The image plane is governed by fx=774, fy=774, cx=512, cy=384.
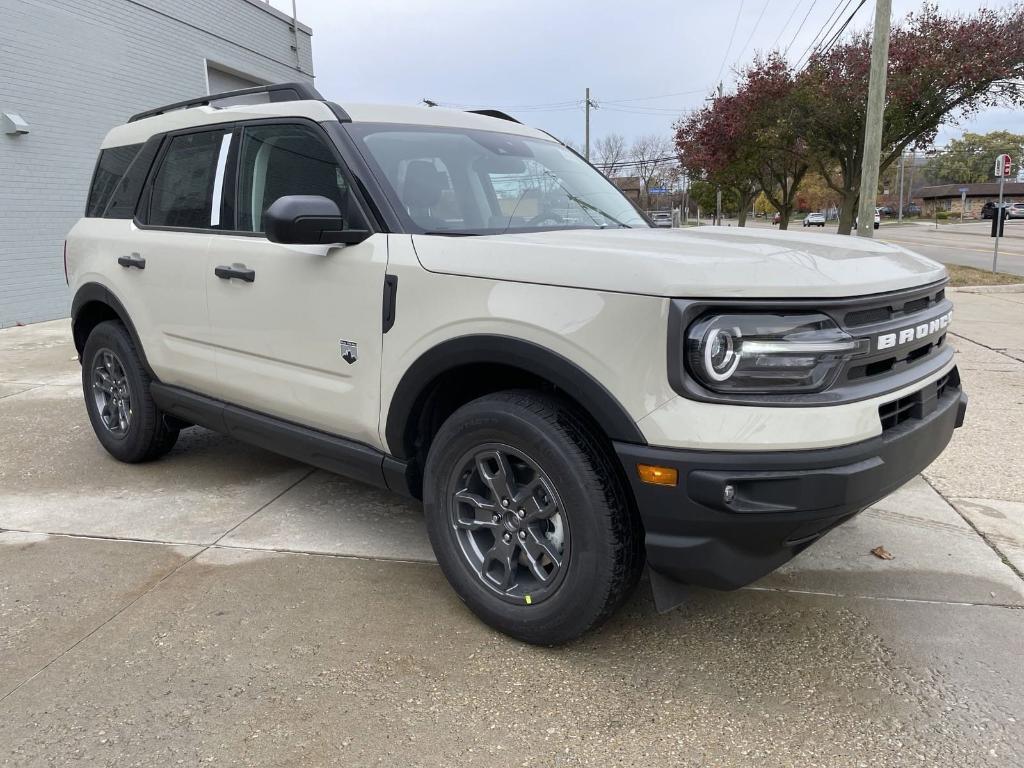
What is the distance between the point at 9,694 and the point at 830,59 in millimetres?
18216

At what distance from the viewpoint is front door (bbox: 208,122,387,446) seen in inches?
116

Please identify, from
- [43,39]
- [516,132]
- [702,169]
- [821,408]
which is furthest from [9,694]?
[702,169]

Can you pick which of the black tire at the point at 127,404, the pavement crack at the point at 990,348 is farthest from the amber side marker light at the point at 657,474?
the pavement crack at the point at 990,348

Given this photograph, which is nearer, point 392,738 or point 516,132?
point 392,738

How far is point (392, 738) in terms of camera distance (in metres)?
2.24

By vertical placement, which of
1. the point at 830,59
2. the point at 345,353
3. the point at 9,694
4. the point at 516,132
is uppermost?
the point at 830,59

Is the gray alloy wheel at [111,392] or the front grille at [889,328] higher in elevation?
the front grille at [889,328]

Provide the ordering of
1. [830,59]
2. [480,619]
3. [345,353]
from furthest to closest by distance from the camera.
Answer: [830,59] → [345,353] → [480,619]

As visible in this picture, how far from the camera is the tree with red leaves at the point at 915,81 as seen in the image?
1447 cm

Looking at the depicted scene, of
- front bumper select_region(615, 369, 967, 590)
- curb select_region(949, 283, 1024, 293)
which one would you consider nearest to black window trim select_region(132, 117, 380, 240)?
front bumper select_region(615, 369, 967, 590)

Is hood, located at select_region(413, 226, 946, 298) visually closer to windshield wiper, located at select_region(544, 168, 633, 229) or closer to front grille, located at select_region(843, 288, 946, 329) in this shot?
front grille, located at select_region(843, 288, 946, 329)

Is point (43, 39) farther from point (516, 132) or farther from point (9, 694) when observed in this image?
point (9, 694)

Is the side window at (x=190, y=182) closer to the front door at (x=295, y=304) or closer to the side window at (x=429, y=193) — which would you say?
the front door at (x=295, y=304)

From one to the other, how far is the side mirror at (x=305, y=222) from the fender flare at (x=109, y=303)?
1837 mm
